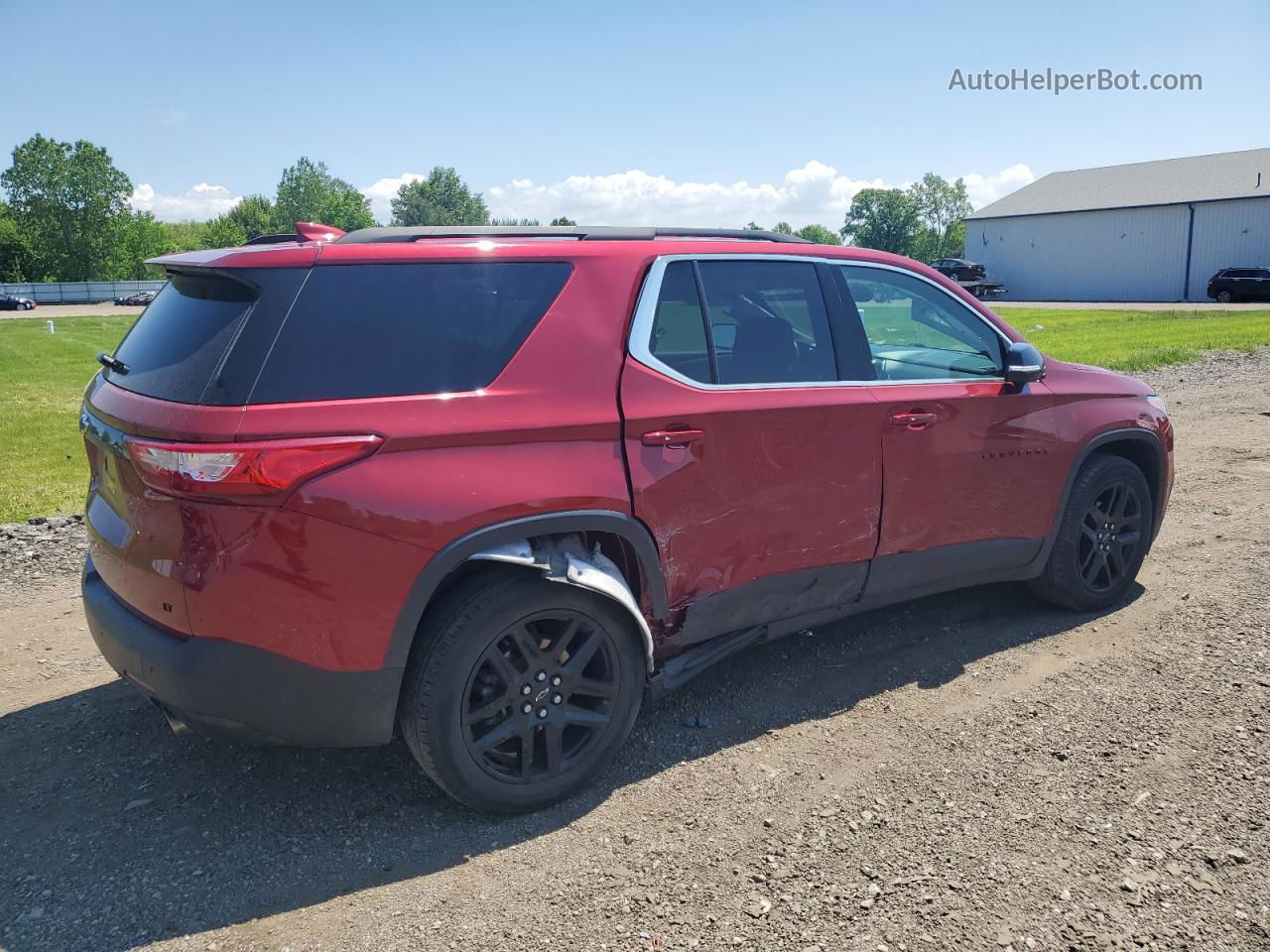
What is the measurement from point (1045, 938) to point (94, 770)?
10.6 ft

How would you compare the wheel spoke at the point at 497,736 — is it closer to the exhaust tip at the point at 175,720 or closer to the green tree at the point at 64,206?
the exhaust tip at the point at 175,720

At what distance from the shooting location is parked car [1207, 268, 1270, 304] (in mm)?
38375

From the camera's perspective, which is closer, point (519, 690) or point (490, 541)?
point (490, 541)

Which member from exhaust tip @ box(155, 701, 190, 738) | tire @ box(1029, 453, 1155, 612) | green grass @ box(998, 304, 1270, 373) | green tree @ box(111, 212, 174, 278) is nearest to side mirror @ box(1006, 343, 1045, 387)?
tire @ box(1029, 453, 1155, 612)

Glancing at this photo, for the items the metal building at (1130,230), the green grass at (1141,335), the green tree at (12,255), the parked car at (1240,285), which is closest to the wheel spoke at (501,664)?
the green grass at (1141,335)

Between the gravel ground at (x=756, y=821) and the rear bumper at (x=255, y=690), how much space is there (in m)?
0.43

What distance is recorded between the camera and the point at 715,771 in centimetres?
351

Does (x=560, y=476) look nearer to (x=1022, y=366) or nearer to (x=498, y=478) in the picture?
(x=498, y=478)

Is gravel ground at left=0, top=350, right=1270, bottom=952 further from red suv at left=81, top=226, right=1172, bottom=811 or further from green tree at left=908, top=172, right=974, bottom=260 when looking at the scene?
green tree at left=908, top=172, right=974, bottom=260

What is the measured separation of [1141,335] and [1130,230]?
33.5 m

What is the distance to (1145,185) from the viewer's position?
5156cm

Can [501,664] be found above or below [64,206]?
below

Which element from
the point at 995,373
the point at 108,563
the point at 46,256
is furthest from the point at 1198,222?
the point at 46,256

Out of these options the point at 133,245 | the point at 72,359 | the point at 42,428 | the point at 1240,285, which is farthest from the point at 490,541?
the point at 133,245
